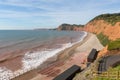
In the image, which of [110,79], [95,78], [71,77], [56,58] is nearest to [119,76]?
[110,79]

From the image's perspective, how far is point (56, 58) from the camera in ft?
159

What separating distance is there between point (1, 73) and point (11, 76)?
2908 millimetres

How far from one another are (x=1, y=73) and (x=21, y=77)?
4.89 m

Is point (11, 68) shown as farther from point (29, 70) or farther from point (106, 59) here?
point (106, 59)

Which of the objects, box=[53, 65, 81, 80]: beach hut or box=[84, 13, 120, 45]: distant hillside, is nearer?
box=[53, 65, 81, 80]: beach hut

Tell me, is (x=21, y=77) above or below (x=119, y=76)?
below

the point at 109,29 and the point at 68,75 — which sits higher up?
the point at 109,29

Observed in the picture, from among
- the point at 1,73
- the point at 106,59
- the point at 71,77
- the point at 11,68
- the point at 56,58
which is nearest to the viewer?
the point at 71,77

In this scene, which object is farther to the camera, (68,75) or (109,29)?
(109,29)

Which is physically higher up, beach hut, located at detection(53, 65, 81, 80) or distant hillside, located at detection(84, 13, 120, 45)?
distant hillside, located at detection(84, 13, 120, 45)

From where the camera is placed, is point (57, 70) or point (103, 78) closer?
point (103, 78)

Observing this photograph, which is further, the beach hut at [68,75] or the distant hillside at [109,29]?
the distant hillside at [109,29]

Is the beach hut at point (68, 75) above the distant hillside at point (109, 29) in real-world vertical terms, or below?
below

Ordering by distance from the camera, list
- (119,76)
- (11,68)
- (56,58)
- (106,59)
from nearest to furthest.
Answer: (119,76), (106,59), (11,68), (56,58)
